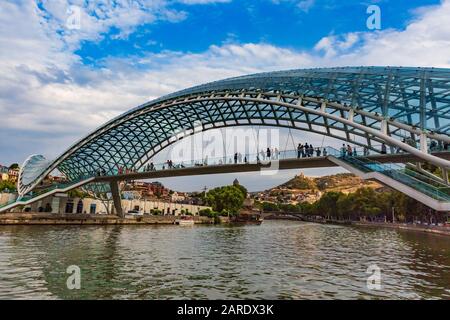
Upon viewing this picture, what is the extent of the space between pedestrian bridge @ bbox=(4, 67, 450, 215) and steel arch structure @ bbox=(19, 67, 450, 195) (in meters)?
0.07

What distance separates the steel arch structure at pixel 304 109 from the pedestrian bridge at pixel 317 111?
7 centimetres

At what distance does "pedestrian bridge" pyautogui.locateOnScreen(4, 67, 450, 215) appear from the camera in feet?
87.1

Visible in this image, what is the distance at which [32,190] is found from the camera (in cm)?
6431

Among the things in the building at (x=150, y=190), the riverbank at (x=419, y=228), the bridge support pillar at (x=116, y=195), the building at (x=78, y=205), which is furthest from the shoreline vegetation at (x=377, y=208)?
the building at (x=150, y=190)

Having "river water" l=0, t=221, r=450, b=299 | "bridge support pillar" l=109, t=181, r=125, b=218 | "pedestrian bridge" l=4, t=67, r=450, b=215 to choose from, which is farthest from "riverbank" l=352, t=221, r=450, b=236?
"bridge support pillar" l=109, t=181, r=125, b=218

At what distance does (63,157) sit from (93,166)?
796 cm

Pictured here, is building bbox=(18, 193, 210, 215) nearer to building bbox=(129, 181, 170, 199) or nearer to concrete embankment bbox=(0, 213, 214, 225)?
concrete embankment bbox=(0, 213, 214, 225)

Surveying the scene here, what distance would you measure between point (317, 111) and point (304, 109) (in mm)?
1269

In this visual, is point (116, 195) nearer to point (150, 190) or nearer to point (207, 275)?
point (207, 275)

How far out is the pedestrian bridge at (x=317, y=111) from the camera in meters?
26.6

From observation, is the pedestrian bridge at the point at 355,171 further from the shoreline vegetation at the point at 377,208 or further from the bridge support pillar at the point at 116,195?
the shoreline vegetation at the point at 377,208

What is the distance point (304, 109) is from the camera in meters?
32.1

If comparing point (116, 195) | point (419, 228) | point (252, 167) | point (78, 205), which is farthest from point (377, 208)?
point (78, 205)
